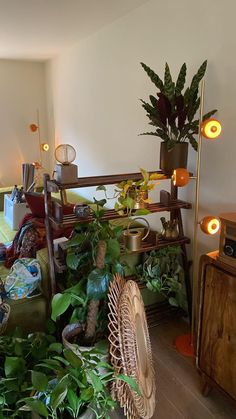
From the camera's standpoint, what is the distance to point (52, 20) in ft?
8.68

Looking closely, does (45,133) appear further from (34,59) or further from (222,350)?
(222,350)

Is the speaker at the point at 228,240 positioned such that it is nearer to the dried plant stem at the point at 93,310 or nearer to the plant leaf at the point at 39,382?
the dried plant stem at the point at 93,310

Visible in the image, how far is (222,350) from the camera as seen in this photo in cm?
144

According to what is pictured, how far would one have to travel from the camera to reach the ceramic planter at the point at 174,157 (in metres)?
1.85

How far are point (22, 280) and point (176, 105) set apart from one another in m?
1.41

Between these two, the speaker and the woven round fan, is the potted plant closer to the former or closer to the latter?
the speaker

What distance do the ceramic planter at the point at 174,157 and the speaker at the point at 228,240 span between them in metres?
0.55

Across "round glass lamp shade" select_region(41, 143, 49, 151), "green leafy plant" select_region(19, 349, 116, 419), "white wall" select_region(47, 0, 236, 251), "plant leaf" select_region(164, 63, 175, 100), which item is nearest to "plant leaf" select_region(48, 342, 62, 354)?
"green leafy plant" select_region(19, 349, 116, 419)

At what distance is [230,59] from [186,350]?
179cm

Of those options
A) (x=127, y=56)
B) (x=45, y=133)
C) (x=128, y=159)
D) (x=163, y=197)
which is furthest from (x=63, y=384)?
(x=45, y=133)

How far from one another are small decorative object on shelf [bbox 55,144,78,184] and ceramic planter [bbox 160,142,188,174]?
0.57 meters

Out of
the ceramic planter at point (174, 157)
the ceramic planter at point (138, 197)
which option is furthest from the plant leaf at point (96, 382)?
the ceramic planter at point (174, 157)

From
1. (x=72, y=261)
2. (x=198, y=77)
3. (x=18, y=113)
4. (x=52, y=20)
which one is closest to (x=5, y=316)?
(x=72, y=261)

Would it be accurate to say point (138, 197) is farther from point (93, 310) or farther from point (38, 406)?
point (38, 406)
